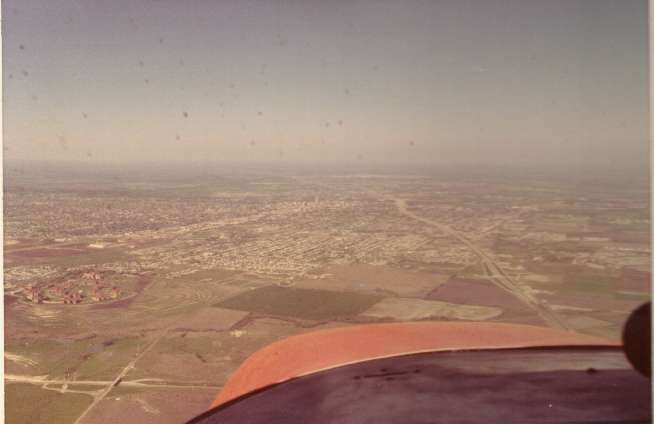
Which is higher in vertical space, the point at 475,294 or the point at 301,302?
the point at 475,294

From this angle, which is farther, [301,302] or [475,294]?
[301,302]

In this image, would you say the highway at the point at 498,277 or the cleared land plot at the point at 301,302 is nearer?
the highway at the point at 498,277

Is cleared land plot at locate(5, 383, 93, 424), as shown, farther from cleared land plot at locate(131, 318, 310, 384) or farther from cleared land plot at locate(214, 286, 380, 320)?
cleared land plot at locate(214, 286, 380, 320)

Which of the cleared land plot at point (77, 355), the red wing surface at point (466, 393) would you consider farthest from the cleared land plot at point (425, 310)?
the red wing surface at point (466, 393)

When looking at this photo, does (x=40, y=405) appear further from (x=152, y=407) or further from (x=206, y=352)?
(x=206, y=352)

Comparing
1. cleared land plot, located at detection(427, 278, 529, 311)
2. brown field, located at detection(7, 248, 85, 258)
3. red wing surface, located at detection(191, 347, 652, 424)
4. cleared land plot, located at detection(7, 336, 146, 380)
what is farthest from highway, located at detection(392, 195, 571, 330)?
brown field, located at detection(7, 248, 85, 258)

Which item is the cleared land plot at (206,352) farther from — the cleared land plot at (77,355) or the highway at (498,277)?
the highway at (498,277)

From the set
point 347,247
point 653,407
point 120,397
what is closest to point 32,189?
point 120,397

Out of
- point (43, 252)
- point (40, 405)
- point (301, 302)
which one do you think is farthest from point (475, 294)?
point (43, 252)
